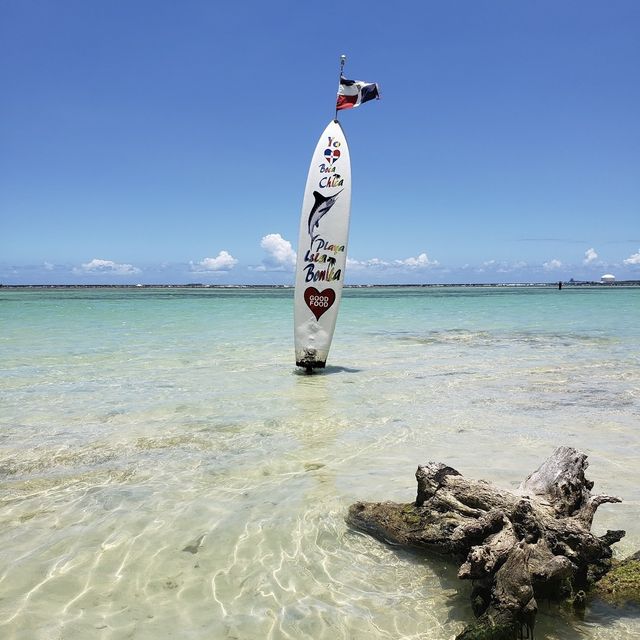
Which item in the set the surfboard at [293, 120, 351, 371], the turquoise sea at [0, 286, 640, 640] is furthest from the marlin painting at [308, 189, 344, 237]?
the turquoise sea at [0, 286, 640, 640]

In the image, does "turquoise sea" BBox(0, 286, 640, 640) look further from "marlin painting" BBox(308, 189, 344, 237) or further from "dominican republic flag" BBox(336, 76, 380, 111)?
"dominican republic flag" BBox(336, 76, 380, 111)

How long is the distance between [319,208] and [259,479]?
7030 millimetres

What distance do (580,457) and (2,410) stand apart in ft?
22.5

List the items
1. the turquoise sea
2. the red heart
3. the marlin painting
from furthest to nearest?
the red heart
the marlin painting
the turquoise sea

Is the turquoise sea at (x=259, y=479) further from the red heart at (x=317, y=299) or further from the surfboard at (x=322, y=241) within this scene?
the red heart at (x=317, y=299)

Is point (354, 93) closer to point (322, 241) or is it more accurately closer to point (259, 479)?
point (322, 241)

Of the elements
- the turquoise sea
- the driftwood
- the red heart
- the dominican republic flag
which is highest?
the dominican republic flag

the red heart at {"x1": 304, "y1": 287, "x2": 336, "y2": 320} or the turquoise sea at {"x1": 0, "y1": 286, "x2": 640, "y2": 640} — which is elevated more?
the red heart at {"x1": 304, "y1": 287, "x2": 336, "y2": 320}

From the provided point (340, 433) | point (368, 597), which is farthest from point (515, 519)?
point (340, 433)

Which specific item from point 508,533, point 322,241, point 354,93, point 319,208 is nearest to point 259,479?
point 508,533

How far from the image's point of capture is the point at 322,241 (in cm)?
1084

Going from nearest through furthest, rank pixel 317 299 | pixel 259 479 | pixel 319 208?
1. pixel 259 479
2. pixel 319 208
3. pixel 317 299

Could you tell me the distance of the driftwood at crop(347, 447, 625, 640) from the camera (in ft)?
8.36

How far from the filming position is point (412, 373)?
10250mm
